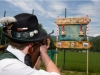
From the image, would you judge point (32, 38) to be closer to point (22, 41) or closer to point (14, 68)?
point (22, 41)

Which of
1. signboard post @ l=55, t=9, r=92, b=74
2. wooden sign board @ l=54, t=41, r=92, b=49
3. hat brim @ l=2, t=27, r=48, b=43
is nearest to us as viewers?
hat brim @ l=2, t=27, r=48, b=43

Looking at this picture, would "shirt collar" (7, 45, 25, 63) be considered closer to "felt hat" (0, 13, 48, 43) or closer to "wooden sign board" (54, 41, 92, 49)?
"felt hat" (0, 13, 48, 43)

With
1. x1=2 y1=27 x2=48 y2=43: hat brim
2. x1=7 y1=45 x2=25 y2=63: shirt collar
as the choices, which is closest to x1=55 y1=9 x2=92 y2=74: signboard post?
x1=2 y1=27 x2=48 y2=43: hat brim

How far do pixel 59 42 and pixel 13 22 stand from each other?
7.92m

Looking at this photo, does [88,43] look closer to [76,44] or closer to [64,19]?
[76,44]

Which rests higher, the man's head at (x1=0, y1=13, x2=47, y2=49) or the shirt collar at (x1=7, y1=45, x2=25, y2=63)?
the man's head at (x1=0, y1=13, x2=47, y2=49)

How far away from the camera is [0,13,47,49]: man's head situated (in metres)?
1.44

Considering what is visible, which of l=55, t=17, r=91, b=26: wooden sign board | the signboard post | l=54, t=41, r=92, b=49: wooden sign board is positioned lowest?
l=54, t=41, r=92, b=49: wooden sign board

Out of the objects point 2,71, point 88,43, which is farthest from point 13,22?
point 88,43

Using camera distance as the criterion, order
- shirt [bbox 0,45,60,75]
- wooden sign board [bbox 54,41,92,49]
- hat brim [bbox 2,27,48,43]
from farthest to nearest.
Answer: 1. wooden sign board [bbox 54,41,92,49]
2. hat brim [bbox 2,27,48,43]
3. shirt [bbox 0,45,60,75]

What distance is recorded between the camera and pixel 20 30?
1.46m

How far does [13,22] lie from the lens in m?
1.45

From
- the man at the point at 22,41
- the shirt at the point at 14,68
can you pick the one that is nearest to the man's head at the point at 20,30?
the man at the point at 22,41

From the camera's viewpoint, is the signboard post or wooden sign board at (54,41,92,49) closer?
wooden sign board at (54,41,92,49)
